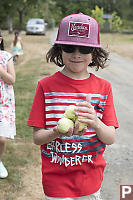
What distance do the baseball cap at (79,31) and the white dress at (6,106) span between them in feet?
5.90

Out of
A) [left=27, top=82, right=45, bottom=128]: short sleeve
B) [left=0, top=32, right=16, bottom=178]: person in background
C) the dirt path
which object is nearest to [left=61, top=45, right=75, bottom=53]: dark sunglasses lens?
[left=27, top=82, right=45, bottom=128]: short sleeve

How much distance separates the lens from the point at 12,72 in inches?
144

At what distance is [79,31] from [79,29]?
12 millimetres

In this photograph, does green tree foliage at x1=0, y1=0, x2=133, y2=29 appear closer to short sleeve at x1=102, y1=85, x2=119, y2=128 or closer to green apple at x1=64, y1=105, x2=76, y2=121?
short sleeve at x1=102, y1=85, x2=119, y2=128

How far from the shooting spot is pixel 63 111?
197 centimetres

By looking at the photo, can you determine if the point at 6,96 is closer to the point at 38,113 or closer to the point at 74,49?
the point at 38,113

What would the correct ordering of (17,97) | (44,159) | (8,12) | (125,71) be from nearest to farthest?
(44,159) → (17,97) → (125,71) → (8,12)

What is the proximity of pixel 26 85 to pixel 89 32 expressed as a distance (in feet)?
26.6

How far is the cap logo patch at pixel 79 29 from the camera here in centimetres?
192

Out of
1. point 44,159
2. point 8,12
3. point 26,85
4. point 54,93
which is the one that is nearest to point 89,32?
point 54,93

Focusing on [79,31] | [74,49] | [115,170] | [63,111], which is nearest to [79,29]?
[79,31]

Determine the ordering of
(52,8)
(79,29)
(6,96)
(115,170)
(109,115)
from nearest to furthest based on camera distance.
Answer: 1. (79,29)
2. (109,115)
3. (6,96)
4. (115,170)
5. (52,8)

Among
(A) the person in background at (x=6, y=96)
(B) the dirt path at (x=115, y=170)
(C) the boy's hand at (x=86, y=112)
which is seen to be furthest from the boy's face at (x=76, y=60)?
(B) the dirt path at (x=115, y=170)

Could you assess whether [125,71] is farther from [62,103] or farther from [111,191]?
[62,103]
